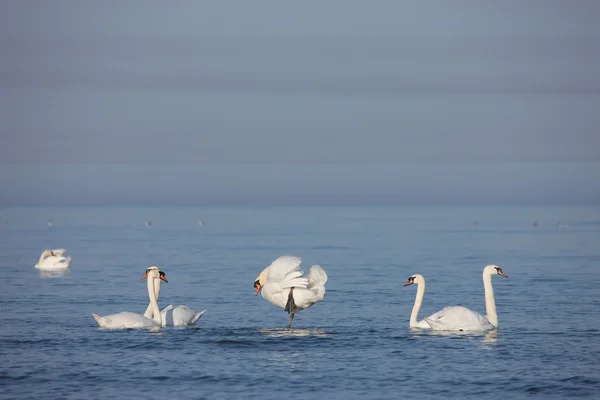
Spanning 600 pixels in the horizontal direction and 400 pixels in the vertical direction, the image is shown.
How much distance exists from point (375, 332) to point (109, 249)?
29941 millimetres

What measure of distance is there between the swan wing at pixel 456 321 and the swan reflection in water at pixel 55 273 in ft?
58.2

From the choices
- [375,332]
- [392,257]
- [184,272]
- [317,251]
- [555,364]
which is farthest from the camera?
[317,251]

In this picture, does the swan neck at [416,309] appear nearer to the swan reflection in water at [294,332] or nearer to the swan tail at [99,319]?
the swan reflection in water at [294,332]

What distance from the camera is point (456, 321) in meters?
19.4

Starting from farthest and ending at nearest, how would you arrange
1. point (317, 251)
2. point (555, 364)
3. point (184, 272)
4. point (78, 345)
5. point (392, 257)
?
1. point (317, 251)
2. point (392, 257)
3. point (184, 272)
4. point (78, 345)
5. point (555, 364)

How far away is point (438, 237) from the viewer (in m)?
58.8

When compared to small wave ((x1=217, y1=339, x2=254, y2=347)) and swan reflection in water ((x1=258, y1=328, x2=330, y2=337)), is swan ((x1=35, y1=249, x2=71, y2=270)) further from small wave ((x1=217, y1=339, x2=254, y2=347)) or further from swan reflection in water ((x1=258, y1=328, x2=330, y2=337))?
small wave ((x1=217, y1=339, x2=254, y2=347))

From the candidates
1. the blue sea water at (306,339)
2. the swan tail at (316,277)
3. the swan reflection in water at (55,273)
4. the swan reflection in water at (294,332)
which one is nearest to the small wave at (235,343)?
the blue sea water at (306,339)

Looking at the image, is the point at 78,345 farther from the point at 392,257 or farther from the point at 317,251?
the point at 317,251

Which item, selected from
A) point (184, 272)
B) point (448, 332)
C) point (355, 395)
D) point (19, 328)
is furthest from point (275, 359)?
point (184, 272)

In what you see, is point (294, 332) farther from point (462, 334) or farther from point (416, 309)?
point (462, 334)

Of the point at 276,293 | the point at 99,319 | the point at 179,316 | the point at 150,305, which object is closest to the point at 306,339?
the point at 276,293

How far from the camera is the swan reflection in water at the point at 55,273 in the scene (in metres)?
33.7

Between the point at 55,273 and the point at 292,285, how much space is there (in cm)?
1692
